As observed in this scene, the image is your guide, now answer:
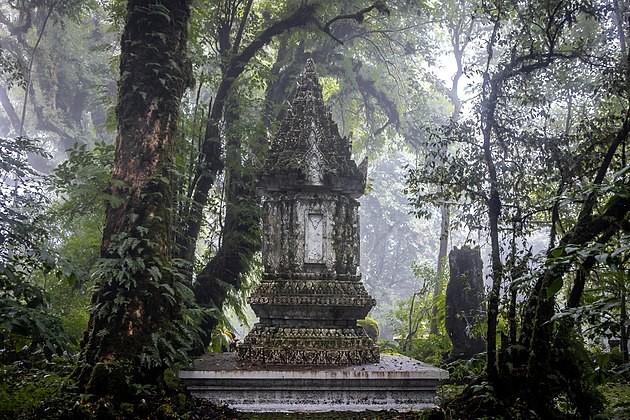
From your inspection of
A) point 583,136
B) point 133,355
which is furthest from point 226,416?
point 583,136

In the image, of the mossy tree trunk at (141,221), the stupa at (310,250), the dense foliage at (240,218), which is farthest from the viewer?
the stupa at (310,250)

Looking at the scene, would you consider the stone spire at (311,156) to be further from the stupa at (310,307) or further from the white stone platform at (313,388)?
the white stone platform at (313,388)

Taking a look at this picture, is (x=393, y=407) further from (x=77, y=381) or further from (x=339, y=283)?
(x=77, y=381)

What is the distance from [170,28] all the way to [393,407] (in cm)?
542

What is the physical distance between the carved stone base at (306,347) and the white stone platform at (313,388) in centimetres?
51

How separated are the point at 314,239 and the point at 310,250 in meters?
0.18

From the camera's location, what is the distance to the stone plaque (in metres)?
7.35

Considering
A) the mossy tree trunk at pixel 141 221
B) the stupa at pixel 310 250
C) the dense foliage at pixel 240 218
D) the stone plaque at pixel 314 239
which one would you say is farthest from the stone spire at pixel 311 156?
the mossy tree trunk at pixel 141 221

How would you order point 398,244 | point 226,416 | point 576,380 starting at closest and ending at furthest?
1. point 576,380
2. point 226,416
3. point 398,244

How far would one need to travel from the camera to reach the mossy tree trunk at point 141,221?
5.05m

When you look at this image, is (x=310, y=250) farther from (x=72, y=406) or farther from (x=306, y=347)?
(x=72, y=406)

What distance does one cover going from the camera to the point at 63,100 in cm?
2031

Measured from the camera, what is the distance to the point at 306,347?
656 cm

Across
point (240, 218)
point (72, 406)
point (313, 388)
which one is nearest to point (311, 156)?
point (240, 218)
